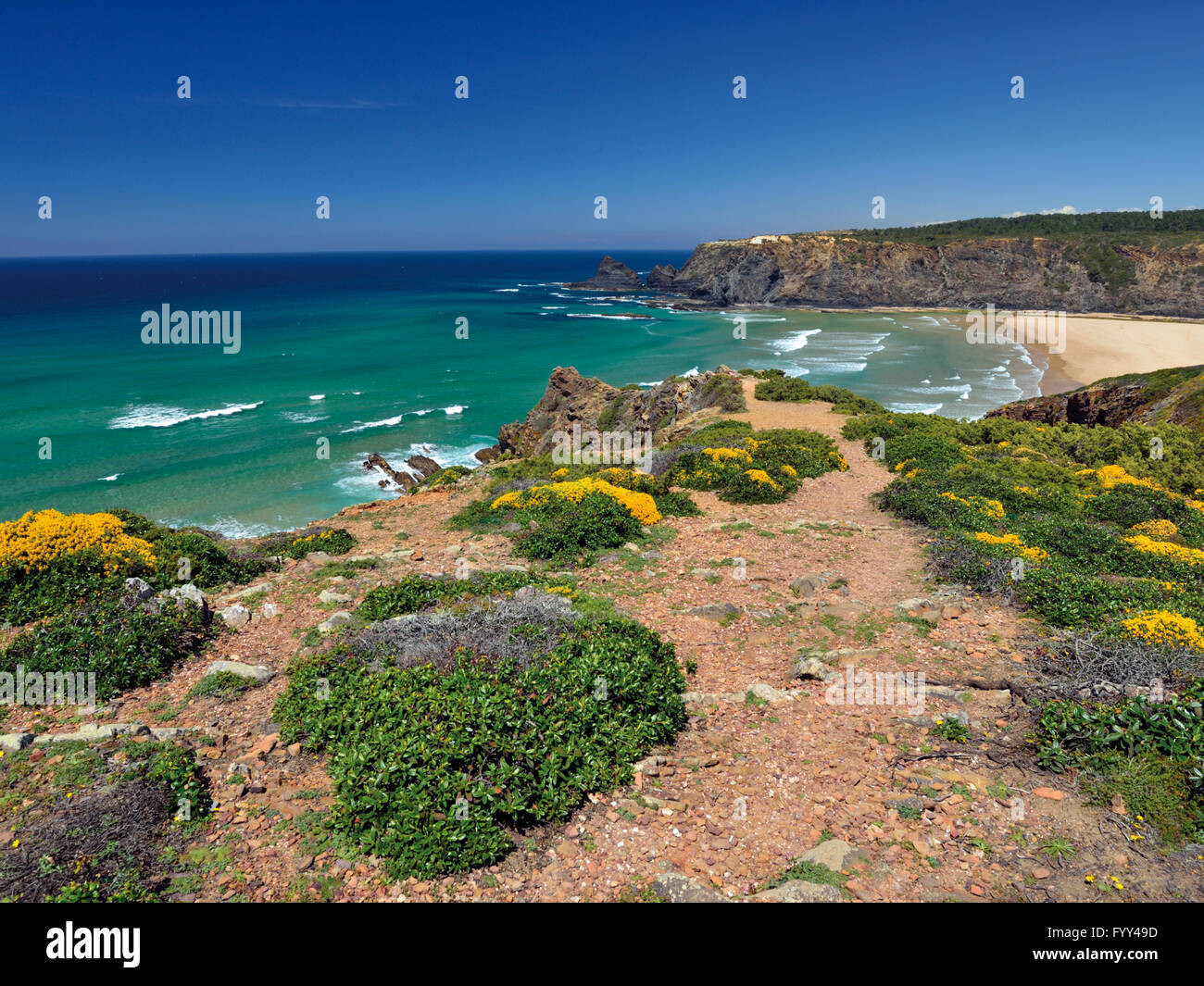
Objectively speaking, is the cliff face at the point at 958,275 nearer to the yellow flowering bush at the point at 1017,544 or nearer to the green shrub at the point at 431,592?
the yellow flowering bush at the point at 1017,544

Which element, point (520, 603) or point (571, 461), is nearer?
point (520, 603)

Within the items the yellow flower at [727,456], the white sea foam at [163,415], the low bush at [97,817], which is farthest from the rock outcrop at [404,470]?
the low bush at [97,817]

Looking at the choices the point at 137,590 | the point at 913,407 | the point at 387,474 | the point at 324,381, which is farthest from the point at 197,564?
the point at 324,381

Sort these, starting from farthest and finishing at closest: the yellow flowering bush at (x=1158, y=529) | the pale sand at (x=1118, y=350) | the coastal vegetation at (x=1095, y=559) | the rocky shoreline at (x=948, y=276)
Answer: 1. the rocky shoreline at (x=948, y=276)
2. the pale sand at (x=1118, y=350)
3. the yellow flowering bush at (x=1158, y=529)
4. the coastal vegetation at (x=1095, y=559)

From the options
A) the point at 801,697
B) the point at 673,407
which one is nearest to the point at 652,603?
the point at 801,697

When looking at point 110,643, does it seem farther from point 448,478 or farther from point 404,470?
point 404,470

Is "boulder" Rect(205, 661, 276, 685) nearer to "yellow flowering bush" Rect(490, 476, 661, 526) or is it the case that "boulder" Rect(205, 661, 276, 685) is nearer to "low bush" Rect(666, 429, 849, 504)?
"yellow flowering bush" Rect(490, 476, 661, 526)
